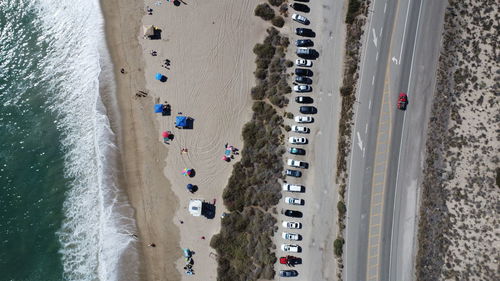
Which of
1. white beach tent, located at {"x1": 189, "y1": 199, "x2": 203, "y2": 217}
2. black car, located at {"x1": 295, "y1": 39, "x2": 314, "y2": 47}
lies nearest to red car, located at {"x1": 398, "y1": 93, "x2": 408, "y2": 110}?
black car, located at {"x1": 295, "y1": 39, "x2": 314, "y2": 47}

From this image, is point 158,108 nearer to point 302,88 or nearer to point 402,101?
point 302,88

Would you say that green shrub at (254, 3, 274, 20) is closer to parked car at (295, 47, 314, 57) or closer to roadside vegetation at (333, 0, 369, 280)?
parked car at (295, 47, 314, 57)

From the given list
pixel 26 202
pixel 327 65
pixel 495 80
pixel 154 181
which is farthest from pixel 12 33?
pixel 495 80

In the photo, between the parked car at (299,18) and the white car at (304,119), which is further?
the parked car at (299,18)

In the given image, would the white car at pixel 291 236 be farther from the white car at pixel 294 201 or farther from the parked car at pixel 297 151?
the parked car at pixel 297 151

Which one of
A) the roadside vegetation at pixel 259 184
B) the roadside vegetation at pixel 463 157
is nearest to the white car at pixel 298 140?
the roadside vegetation at pixel 259 184

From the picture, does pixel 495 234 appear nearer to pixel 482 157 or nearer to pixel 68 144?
pixel 482 157

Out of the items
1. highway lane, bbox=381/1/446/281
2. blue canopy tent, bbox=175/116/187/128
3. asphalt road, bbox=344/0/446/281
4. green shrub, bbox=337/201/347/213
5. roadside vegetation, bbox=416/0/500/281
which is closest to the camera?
roadside vegetation, bbox=416/0/500/281
